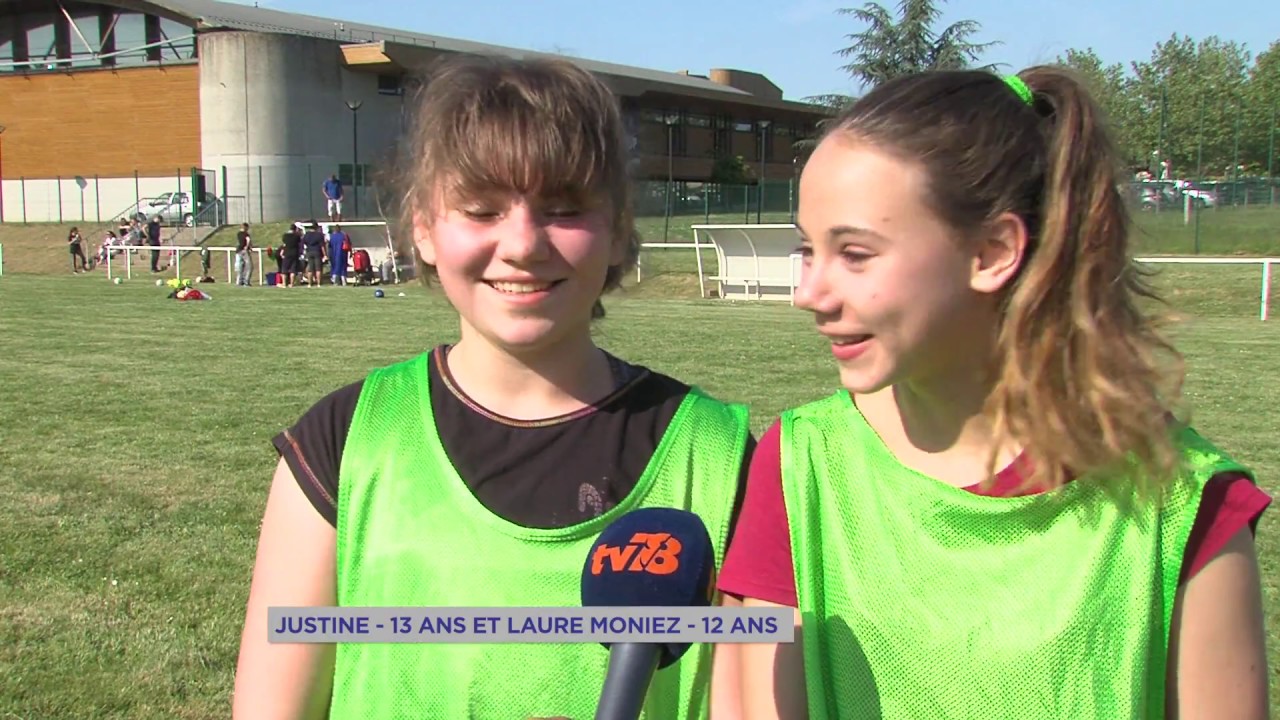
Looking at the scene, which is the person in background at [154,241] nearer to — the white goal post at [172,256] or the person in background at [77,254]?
the white goal post at [172,256]

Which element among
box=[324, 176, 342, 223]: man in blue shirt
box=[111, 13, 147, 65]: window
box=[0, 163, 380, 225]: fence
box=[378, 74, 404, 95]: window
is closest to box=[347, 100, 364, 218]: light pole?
box=[0, 163, 380, 225]: fence

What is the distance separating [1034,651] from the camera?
175 centimetres

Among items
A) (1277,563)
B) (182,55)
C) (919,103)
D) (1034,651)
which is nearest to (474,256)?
(919,103)

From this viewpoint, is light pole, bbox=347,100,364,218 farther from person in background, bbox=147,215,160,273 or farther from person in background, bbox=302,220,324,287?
person in background, bbox=302,220,324,287

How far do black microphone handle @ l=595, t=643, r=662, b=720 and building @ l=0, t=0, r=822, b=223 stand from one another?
4207 cm

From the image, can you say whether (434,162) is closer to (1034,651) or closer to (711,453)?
(711,453)

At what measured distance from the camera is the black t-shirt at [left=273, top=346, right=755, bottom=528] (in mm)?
2023

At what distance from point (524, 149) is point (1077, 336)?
→ 2.84ft

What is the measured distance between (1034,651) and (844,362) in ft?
1.54

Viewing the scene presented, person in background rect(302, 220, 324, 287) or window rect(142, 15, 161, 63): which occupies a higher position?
window rect(142, 15, 161, 63)

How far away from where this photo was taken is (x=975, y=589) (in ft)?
5.84

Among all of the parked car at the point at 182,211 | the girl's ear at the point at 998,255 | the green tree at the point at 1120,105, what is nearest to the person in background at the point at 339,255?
the parked car at the point at 182,211

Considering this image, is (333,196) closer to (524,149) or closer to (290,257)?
(290,257)

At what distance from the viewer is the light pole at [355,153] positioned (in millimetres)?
47000
